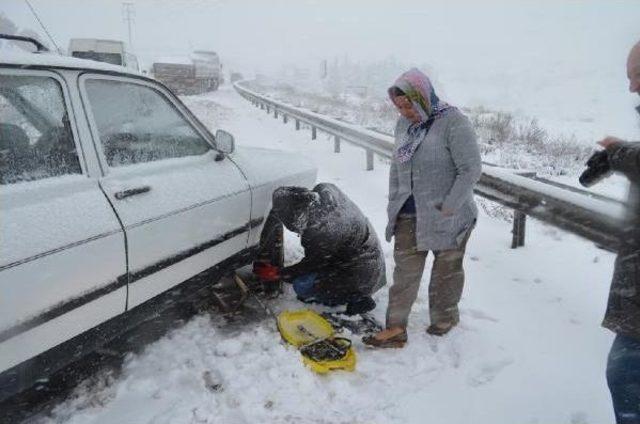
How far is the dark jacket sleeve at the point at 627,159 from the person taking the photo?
183 cm

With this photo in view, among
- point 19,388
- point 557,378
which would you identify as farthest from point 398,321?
point 19,388

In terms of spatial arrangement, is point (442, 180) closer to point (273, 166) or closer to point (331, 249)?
point (331, 249)

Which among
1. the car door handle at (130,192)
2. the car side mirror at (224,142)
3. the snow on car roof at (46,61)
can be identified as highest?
the snow on car roof at (46,61)

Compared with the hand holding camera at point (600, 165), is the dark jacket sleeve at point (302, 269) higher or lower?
lower

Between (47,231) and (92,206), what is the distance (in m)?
0.29

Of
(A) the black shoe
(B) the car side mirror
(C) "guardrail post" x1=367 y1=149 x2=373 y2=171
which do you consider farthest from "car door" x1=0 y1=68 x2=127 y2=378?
(C) "guardrail post" x1=367 y1=149 x2=373 y2=171

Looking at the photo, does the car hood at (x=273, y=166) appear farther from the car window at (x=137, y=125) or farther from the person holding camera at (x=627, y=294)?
the person holding camera at (x=627, y=294)

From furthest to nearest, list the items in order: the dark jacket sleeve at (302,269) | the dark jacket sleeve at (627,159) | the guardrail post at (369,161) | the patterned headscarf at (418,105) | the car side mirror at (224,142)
→ the guardrail post at (369,161), the dark jacket sleeve at (302,269), the car side mirror at (224,142), the patterned headscarf at (418,105), the dark jacket sleeve at (627,159)

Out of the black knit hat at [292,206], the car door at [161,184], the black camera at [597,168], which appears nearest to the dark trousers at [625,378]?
the black camera at [597,168]

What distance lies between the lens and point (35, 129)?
8.75 feet

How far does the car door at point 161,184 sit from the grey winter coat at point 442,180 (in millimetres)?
1179

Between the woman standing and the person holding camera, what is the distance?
1107 mm

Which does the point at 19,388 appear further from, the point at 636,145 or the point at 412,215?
the point at 636,145

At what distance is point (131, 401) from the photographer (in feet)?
9.32
